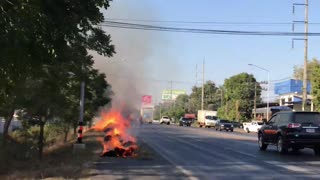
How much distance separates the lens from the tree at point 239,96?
10044 centimetres

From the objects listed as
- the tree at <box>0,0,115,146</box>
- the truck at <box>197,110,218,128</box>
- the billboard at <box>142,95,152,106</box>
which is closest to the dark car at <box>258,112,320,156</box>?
the billboard at <box>142,95,152,106</box>

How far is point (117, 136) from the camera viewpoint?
2356cm

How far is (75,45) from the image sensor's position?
1532 cm

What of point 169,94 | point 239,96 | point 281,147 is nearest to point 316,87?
point 281,147

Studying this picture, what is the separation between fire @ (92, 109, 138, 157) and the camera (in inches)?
755

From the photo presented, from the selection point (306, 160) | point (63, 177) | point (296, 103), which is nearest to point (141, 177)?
point (63, 177)

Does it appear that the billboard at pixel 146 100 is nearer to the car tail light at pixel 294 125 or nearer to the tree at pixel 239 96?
the car tail light at pixel 294 125

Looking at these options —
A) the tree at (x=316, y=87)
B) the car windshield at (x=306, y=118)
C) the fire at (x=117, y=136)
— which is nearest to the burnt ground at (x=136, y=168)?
the fire at (x=117, y=136)

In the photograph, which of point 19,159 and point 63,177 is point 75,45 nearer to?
point 63,177

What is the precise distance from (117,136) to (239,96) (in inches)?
3230

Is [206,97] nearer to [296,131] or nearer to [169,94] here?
[169,94]

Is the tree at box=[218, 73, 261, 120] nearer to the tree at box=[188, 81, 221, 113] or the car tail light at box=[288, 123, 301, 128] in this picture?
the tree at box=[188, 81, 221, 113]

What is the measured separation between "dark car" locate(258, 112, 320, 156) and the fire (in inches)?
229

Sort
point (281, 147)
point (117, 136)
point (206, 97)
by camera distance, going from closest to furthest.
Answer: point (281, 147)
point (117, 136)
point (206, 97)
